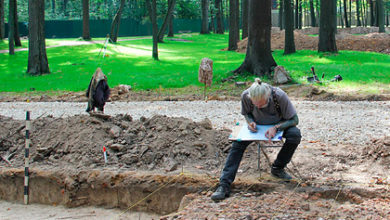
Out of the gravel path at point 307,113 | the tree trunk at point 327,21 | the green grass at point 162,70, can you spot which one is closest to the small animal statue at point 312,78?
the green grass at point 162,70

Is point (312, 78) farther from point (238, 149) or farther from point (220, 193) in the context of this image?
point (220, 193)

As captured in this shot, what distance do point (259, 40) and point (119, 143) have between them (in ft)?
32.1

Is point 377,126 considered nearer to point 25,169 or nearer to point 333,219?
point 333,219

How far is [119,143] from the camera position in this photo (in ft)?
24.9

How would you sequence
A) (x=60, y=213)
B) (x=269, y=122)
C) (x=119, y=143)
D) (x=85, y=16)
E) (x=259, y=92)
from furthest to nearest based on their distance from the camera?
(x=85, y=16), (x=119, y=143), (x=60, y=213), (x=269, y=122), (x=259, y=92)

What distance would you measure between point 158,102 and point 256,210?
27.7 ft

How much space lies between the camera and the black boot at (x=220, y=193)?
218 inches

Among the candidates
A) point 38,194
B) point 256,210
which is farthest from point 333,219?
point 38,194

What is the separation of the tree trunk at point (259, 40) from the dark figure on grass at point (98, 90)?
7962mm

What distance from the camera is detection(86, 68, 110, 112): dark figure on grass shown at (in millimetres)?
9023

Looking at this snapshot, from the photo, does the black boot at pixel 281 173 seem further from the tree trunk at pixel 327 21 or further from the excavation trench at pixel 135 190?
the tree trunk at pixel 327 21

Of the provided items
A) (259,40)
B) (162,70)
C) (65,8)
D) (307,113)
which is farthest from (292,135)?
(65,8)

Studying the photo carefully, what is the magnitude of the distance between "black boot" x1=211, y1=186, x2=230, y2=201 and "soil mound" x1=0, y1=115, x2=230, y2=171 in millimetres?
1308

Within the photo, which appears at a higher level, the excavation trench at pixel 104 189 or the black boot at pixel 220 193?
the black boot at pixel 220 193
